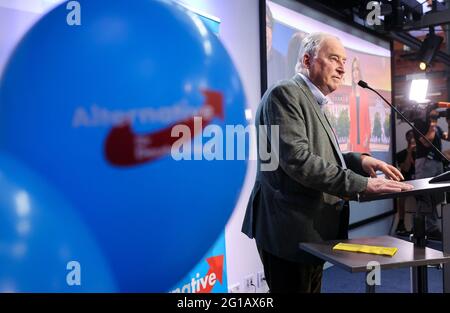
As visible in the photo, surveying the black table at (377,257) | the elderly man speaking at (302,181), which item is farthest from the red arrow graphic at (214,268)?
the black table at (377,257)

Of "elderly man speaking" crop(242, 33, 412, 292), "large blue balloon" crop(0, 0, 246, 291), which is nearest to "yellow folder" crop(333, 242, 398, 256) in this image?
"elderly man speaking" crop(242, 33, 412, 292)

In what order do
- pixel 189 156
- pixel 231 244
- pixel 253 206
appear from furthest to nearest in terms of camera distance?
pixel 231 244
pixel 253 206
pixel 189 156

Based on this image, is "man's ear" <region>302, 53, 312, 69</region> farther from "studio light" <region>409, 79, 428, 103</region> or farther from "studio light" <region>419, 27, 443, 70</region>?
"studio light" <region>419, 27, 443, 70</region>

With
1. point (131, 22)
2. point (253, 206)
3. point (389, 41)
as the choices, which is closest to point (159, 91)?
point (131, 22)

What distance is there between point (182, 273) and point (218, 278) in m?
0.74

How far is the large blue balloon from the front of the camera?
3.85ft

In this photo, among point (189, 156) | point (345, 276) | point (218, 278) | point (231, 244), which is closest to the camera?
point (189, 156)

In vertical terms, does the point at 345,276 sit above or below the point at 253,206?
below

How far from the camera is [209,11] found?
2.44 m

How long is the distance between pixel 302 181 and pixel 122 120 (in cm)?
55

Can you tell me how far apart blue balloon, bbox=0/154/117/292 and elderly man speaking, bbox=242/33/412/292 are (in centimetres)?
54

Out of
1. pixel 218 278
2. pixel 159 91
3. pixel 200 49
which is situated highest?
pixel 200 49

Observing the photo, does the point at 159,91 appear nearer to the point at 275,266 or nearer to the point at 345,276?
the point at 275,266

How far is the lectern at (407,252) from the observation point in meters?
1.17
